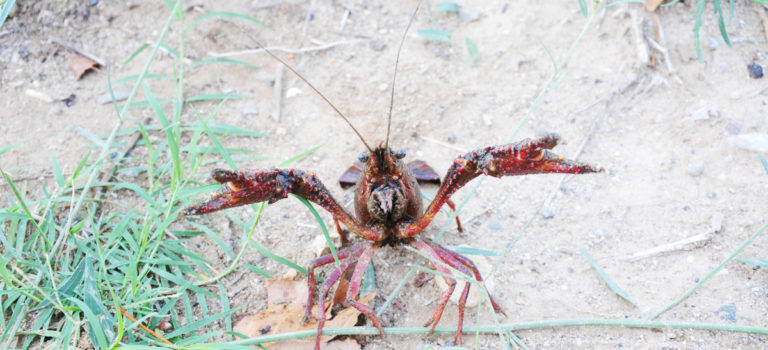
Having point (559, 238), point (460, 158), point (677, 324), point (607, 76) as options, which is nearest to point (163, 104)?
point (460, 158)

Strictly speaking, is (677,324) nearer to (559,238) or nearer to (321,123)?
(559,238)

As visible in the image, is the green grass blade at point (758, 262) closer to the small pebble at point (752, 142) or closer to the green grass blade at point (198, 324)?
the small pebble at point (752, 142)

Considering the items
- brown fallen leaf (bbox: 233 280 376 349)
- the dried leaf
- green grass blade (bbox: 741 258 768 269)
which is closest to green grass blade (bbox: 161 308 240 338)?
brown fallen leaf (bbox: 233 280 376 349)

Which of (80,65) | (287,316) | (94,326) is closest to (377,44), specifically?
(80,65)

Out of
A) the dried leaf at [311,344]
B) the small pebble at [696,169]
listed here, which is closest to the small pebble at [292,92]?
the dried leaf at [311,344]

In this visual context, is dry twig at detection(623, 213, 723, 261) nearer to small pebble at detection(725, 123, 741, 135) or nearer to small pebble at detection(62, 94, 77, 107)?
small pebble at detection(725, 123, 741, 135)

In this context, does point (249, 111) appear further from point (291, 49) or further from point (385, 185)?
point (385, 185)
